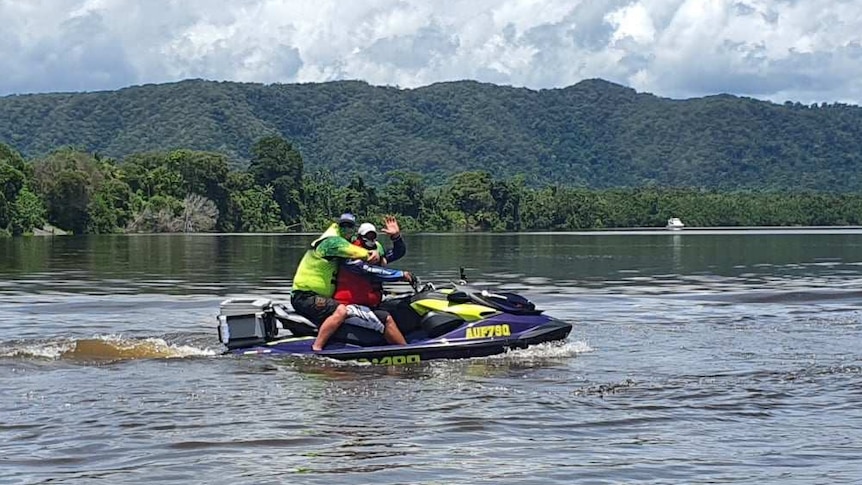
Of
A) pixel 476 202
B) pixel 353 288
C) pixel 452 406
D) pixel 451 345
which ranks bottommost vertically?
pixel 452 406

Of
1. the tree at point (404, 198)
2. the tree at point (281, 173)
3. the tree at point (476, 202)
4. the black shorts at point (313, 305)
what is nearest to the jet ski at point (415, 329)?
the black shorts at point (313, 305)

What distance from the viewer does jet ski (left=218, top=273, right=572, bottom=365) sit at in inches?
588

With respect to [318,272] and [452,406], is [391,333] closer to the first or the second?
[318,272]

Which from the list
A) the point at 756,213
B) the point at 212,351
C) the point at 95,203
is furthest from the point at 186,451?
the point at 756,213

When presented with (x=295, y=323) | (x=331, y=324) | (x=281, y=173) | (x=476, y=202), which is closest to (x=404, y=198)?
(x=476, y=202)

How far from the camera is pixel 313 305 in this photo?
15.0 metres

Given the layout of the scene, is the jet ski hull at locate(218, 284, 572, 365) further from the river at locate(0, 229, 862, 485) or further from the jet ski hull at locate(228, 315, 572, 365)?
the river at locate(0, 229, 862, 485)

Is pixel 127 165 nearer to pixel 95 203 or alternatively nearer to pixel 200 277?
pixel 95 203

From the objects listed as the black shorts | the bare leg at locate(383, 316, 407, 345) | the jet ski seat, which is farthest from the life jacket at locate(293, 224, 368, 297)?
the bare leg at locate(383, 316, 407, 345)

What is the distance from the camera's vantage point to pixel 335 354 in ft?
48.6

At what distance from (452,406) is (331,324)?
10.3ft

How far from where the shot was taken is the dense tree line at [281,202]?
10788 cm

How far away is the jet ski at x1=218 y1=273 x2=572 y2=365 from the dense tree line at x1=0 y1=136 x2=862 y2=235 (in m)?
86.7

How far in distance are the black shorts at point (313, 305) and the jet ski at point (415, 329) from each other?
0.12m
